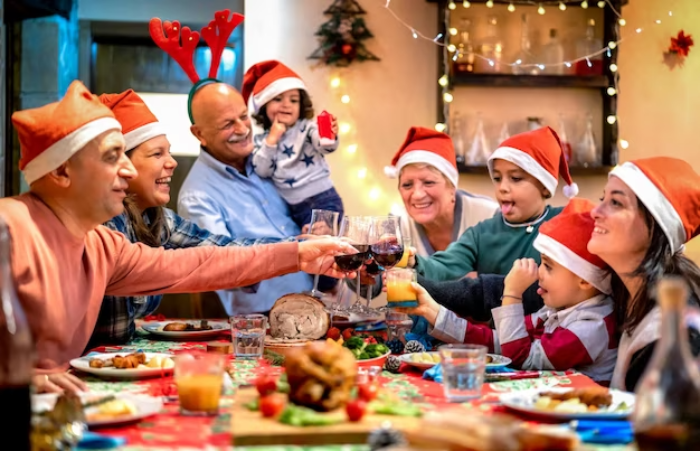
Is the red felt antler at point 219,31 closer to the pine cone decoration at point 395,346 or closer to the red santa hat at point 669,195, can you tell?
the pine cone decoration at point 395,346

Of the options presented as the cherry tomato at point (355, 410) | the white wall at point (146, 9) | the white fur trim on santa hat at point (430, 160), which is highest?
the white wall at point (146, 9)

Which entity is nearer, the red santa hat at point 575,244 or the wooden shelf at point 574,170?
the red santa hat at point 575,244

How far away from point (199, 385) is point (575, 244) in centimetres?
136

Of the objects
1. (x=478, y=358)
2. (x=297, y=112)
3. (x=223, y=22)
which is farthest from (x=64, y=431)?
(x=297, y=112)

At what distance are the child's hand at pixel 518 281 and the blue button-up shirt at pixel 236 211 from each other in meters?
1.78

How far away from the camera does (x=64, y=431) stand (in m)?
1.49

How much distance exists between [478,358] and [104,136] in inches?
46.0

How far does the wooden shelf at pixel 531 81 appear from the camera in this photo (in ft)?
17.5

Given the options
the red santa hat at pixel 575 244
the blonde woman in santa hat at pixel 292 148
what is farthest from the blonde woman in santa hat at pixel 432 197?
the red santa hat at pixel 575 244

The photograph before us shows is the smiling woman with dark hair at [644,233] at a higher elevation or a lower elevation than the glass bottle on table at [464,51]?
lower

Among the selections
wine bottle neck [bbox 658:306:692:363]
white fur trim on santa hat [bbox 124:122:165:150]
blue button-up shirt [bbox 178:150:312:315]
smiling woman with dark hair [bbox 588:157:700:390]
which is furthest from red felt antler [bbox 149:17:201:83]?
wine bottle neck [bbox 658:306:692:363]

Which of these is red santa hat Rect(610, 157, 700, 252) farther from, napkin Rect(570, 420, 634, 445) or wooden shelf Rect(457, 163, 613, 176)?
wooden shelf Rect(457, 163, 613, 176)

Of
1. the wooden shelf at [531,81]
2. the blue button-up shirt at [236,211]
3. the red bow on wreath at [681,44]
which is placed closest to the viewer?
the blue button-up shirt at [236,211]

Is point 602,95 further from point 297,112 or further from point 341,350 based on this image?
point 341,350
